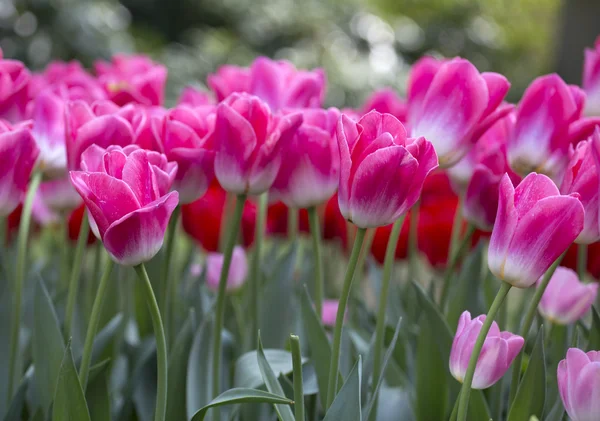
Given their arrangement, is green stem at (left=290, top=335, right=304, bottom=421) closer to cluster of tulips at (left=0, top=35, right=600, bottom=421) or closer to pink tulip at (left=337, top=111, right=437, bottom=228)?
cluster of tulips at (left=0, top=35, right=600, bottom=421)

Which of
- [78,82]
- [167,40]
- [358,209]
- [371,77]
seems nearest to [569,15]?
[371,77]

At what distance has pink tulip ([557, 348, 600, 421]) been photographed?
0.52 meters

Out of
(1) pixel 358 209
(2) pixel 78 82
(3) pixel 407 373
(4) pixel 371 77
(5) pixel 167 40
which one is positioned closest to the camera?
(1) pixel 358 209

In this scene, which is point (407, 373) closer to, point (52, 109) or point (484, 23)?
point (52, 109)

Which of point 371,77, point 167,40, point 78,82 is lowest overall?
point 167,40

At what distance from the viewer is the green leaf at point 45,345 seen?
732 mm

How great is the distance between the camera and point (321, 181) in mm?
732

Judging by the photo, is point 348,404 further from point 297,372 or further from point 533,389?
point 533,389

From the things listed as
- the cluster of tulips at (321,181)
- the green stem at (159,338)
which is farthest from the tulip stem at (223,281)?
the green stem at (159,338)

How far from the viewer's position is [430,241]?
1.32m

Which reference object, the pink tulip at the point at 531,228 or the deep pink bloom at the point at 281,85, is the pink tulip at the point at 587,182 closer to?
the pink tulip at the point at 531,228

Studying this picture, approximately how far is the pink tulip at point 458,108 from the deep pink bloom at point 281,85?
180 millimetres

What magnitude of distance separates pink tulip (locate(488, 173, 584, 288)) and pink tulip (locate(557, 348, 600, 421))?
7cm

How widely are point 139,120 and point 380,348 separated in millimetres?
337
